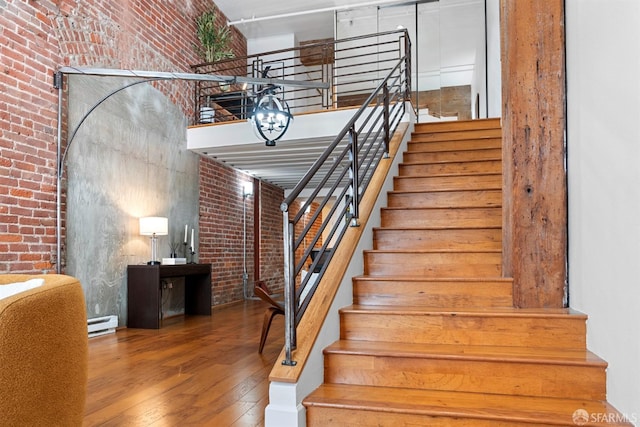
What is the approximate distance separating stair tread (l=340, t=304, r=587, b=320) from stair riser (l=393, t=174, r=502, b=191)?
157cm

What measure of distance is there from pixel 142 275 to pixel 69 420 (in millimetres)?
3946

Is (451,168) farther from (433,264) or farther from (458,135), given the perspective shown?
(433,264)

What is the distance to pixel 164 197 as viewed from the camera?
643 cm

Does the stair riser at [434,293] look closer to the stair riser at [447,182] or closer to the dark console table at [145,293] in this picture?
the stair riser at [447,182]

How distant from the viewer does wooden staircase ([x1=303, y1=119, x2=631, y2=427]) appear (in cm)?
204

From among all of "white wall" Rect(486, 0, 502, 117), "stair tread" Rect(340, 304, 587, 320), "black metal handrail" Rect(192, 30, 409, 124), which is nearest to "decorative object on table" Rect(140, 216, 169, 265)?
"black metal handrail" Rect(192, 30, 409, 124)

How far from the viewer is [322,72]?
615 cm

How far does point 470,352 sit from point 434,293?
61 cm

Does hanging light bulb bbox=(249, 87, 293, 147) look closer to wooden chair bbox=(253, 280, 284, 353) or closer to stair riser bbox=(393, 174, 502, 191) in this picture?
stair riser bbox=(393, 174, 502, 191)

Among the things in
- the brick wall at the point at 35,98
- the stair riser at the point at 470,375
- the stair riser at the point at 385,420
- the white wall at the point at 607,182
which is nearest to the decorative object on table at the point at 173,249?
the brick wall at the point at 35,98

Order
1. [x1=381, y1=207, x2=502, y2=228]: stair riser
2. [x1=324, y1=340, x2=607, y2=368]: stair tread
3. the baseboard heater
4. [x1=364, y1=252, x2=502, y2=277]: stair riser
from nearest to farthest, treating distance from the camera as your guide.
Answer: [x1=324, y1=340, x2=607, y2=368]: stair tread, [x1=364, y1=252, x2=502, y2=277]: stair riser, [x1=381, y1=207, x2=502, y2=228]: stair riser, the baseboard heater

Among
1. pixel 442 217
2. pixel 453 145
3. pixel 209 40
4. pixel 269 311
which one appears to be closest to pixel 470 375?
pixel 442 217

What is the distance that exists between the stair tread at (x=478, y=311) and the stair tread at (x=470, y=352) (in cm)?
16

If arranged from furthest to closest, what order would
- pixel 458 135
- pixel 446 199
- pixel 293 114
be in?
pixel 293 114 < pixel 458 135 < pixel 446 199
